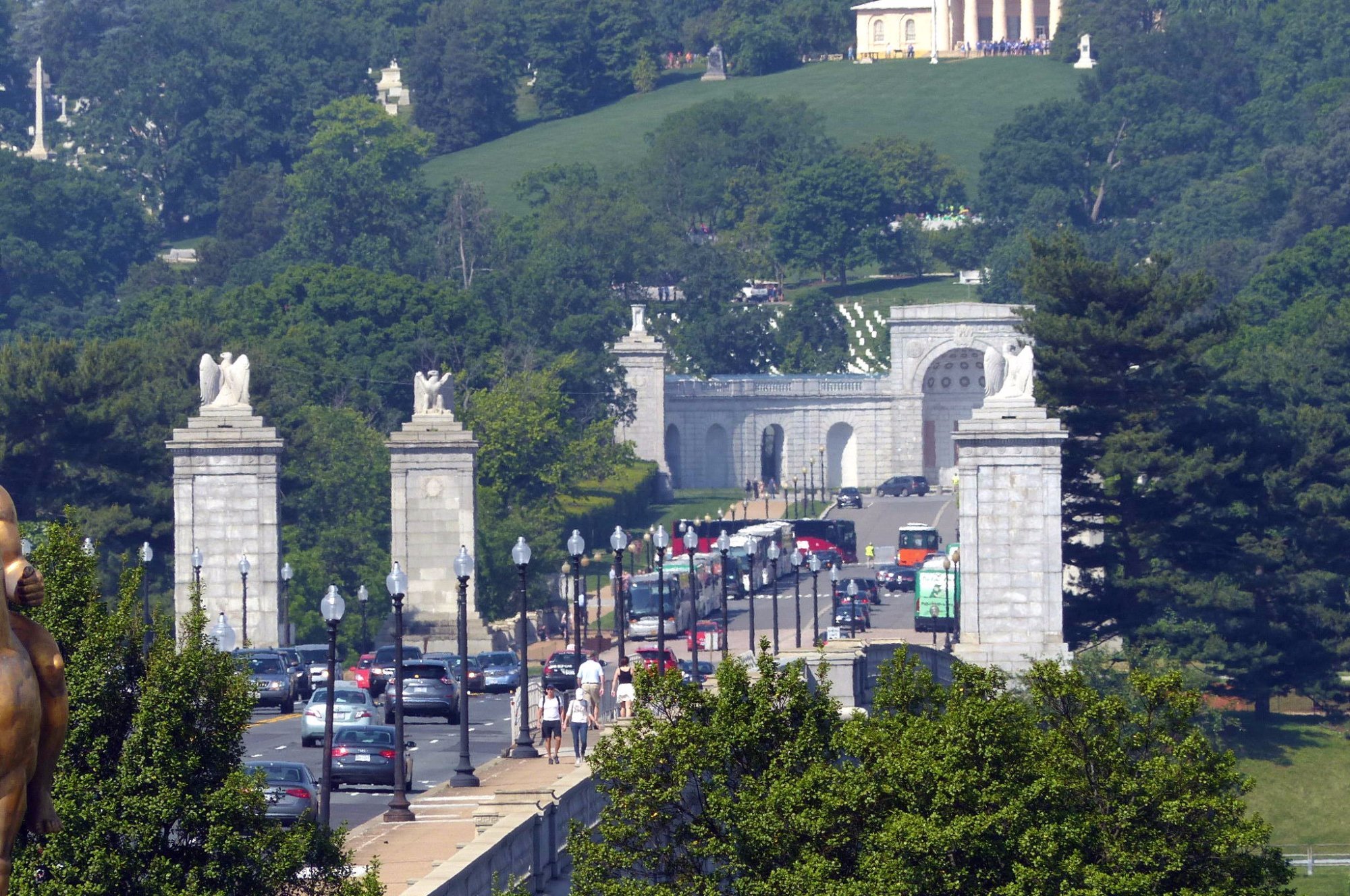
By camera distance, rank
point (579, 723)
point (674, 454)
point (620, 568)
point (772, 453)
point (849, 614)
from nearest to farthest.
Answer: point (579, 723) → point (620, 568) → point (849, 614) → point (674, 454) → point (772, 453)

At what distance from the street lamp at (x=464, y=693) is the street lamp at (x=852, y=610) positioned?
25.1 meters

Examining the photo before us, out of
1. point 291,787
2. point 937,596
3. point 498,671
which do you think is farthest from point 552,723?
point 937,596

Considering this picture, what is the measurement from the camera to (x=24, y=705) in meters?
13.8

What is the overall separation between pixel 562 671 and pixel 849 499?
219 feet

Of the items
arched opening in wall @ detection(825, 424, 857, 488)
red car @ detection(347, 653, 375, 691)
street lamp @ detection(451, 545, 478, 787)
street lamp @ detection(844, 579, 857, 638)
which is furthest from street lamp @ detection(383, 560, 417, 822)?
arched opening in wall @ detection(825, 424, 857, 488)

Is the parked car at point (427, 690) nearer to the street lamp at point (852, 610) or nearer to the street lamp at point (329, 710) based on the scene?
the street lamp at point (329, 710)

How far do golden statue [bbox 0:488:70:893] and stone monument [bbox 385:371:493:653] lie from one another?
2140 inches

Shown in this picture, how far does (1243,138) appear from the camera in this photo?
637 ft

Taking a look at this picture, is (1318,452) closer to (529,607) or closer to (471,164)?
(529,607)

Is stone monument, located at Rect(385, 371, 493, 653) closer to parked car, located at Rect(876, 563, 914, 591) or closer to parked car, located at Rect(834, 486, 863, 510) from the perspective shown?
parked car, located at Rect(876, 563, 914, 591)

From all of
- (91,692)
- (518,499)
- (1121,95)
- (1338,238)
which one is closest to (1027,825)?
(91,692)

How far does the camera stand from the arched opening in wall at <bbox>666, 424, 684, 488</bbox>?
142875mm

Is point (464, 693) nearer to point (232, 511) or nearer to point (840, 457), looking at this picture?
point (232, 511)

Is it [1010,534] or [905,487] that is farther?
[905,487]
